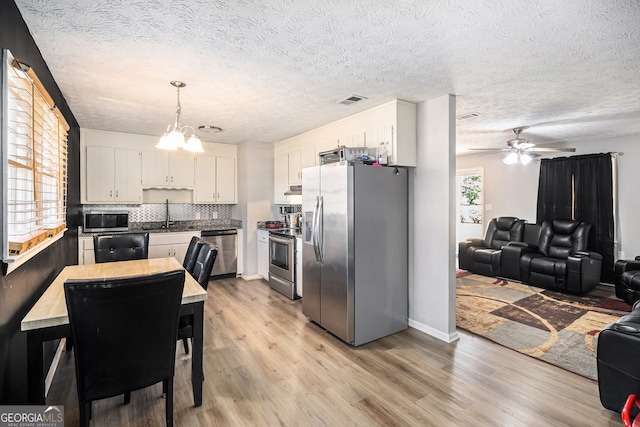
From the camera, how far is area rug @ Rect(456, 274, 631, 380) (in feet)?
9.65

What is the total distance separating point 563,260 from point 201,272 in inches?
201

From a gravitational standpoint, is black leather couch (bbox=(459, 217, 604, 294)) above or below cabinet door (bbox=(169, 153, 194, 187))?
below

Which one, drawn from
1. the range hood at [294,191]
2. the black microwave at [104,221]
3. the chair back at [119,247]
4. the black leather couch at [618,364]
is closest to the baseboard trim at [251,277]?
the range hood at [294,191]

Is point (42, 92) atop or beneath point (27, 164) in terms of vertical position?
atop

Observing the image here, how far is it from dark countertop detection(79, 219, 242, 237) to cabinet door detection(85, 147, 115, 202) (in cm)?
62

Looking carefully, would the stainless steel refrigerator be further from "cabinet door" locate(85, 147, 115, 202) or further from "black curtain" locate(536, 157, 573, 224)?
"black curtain" locate(536, 157, 573, 224)

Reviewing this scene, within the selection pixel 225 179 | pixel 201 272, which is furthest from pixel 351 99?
pixel 225 179

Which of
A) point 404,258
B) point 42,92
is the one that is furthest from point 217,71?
point 404,258

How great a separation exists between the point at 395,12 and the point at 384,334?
9.21 ft

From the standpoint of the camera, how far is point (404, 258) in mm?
3494

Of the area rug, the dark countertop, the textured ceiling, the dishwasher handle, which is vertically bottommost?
the area rug

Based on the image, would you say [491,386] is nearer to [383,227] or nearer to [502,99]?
[383,227]

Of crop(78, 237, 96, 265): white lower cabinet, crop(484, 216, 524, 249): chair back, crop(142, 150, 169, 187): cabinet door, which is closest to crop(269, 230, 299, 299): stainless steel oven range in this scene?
crop(142, 150, 169, 187): cabinet door

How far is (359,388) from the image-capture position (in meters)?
2.41
